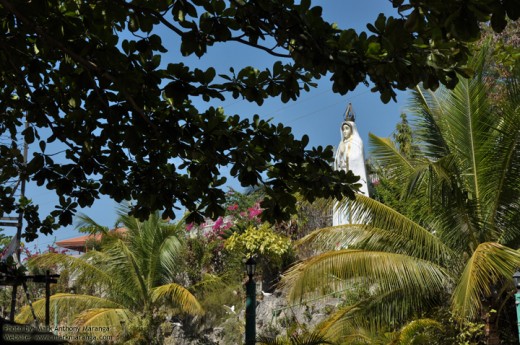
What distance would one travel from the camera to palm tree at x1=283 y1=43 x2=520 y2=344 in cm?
982

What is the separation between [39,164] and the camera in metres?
4.80

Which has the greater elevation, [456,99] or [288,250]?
[456,99]

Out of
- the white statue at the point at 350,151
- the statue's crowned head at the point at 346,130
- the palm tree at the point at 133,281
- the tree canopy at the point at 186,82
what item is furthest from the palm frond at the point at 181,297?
the tree canopy at the point at 186,82

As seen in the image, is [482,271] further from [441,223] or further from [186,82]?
[186,82]

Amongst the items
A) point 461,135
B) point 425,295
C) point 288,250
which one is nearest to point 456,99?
point 461,135

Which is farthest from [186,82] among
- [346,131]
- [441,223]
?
[346,131]

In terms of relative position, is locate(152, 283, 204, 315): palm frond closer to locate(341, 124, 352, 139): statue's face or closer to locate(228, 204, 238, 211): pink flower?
locate(228, 204, 238, 211): pink flower

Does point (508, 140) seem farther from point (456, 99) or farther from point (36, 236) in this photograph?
point (36, 236)

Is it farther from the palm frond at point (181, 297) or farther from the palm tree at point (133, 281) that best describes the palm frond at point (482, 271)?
the palm tree at point (133, 281)

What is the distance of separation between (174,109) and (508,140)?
679cm

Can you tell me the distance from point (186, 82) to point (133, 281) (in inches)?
492

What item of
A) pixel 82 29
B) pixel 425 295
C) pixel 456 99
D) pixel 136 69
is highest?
pixel 456 99

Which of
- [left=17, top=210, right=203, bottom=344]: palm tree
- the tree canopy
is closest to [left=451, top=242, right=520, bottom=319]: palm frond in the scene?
the tree canopy

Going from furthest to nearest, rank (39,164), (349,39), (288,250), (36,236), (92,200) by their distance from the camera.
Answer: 1. (288,250)
2. (36,236)
3. (92,200)
4. (39,164)
5. (349,39)
